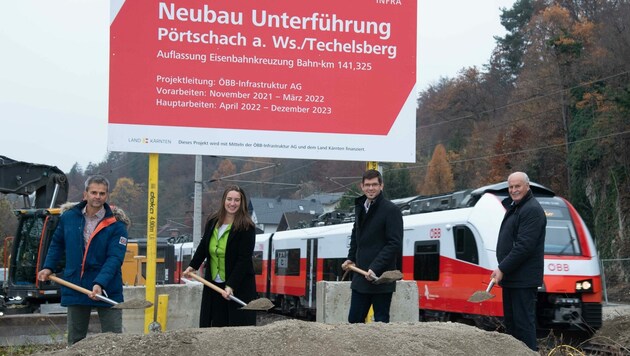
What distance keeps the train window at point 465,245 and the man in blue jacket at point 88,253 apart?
8774mm

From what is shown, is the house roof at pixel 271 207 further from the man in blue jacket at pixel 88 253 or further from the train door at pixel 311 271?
the man in blue jacket at pixel 88 253

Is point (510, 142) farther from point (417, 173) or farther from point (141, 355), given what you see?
point (141, 355)

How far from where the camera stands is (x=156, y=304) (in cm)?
948

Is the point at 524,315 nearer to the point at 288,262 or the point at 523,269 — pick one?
the point at 523,269

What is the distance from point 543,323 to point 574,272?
102cm

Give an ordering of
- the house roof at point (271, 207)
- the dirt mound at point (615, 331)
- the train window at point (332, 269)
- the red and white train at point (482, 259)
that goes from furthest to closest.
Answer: the house roof at point (271, 207) < the train window at point (332, 269) < the red and white train at point (482, 259) < the dirt mound at point (615, 331)

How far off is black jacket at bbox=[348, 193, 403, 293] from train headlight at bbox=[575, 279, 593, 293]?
22.2ft

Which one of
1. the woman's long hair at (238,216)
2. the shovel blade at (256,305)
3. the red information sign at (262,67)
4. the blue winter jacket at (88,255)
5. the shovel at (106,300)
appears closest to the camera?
the shovel at (106,300)

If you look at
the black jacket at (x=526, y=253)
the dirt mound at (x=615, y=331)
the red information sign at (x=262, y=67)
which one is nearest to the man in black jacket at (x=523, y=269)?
the black jacket at (x=526, y=253)

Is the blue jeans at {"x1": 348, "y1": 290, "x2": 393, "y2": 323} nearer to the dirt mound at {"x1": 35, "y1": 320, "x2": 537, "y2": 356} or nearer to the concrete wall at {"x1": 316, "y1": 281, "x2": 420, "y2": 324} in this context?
the dirt mound at {"x1": 35, "y1": 320, "x2": 537, "y2": 356}

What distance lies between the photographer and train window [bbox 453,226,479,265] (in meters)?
14.1

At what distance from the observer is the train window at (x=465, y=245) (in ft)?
46.1

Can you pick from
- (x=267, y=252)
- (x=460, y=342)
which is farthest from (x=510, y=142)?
(x=460, y=342)

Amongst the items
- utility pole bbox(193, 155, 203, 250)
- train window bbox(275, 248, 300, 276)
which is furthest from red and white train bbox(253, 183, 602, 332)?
utility pole bbox(193, 155, 203, 250)
